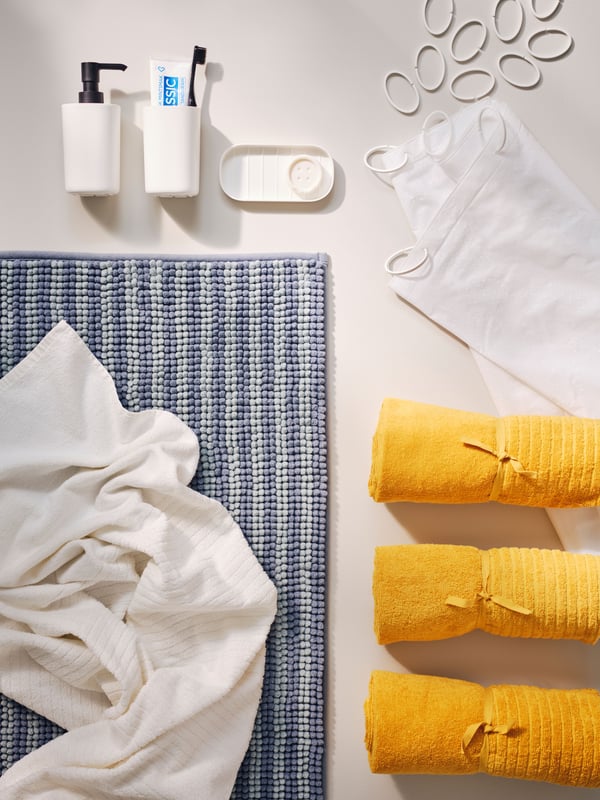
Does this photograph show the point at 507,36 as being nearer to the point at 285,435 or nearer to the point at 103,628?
the point at 285,435

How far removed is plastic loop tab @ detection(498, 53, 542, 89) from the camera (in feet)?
3.19

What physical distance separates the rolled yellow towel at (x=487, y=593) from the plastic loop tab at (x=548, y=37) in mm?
638

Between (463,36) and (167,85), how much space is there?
39 cm

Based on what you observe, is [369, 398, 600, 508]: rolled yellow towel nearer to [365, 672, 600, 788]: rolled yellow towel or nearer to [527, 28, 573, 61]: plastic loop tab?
[365, 672, 600, 788]: rolled yellow towel

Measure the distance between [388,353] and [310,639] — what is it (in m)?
0.38

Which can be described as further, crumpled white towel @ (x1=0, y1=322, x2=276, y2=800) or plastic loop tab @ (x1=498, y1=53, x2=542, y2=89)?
plastic loop tab @ (x1=498, y1=53, x2=542, y2=89)

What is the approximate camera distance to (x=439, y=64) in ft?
3.20

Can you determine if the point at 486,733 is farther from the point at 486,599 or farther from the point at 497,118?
the point at 497,118

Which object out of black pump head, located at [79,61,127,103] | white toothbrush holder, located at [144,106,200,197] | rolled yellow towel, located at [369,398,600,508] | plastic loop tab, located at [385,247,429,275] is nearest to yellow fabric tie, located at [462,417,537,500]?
rolled yellow towel, located at [369,398,600,508]

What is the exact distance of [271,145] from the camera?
957 millimetres

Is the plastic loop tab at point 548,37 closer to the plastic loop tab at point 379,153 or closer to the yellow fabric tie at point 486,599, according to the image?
the plastic loop tab at point 379,153

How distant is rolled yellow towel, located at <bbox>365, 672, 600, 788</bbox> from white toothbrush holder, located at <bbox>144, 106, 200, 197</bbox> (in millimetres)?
662

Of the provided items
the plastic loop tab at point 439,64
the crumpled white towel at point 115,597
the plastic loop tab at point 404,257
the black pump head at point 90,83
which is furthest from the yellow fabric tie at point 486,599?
the black pump head at point 90,83

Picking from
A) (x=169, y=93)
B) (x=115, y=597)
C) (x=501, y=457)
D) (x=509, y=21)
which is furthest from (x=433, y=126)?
(x=115, y=597)
